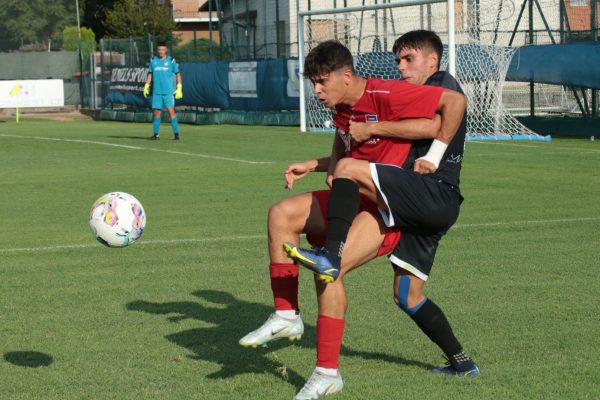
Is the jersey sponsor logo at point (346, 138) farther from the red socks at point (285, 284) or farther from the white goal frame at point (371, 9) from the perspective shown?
the white goal frame at point (371, 9)

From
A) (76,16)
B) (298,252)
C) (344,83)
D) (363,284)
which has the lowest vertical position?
(363,284)

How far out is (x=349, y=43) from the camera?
98.1ft

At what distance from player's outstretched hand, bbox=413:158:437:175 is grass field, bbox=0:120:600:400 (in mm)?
1063

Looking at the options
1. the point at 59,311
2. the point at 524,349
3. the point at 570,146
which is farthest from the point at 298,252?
the point at 570,146

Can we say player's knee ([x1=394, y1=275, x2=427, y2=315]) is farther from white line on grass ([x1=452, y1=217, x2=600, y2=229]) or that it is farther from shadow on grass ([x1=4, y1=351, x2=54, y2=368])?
white line on grass ([x1=452, y1=217, x2=600, y2=229])

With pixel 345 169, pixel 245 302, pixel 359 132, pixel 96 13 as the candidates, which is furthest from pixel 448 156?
pixel 96 13

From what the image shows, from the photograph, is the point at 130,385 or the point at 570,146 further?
the point at 570,146

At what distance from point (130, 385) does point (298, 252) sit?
128 centimetres

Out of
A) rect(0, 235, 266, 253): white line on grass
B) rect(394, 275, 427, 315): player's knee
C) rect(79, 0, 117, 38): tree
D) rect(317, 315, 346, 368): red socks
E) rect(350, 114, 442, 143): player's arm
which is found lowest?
rect(0, 235, 266, 253): white line on grass

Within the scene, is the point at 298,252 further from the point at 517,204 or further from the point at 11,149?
the point at 11,149

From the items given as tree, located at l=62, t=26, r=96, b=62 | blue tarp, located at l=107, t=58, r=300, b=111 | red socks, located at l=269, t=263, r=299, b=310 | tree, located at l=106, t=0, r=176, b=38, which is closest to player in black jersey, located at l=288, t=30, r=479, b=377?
red socks, located at l=269, t=263, r=299, b=310

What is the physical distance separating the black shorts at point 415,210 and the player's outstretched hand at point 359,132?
7.9 inches

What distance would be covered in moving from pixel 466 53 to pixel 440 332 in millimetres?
19797

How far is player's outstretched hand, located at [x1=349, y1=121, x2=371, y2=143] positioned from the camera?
5.53 meters
